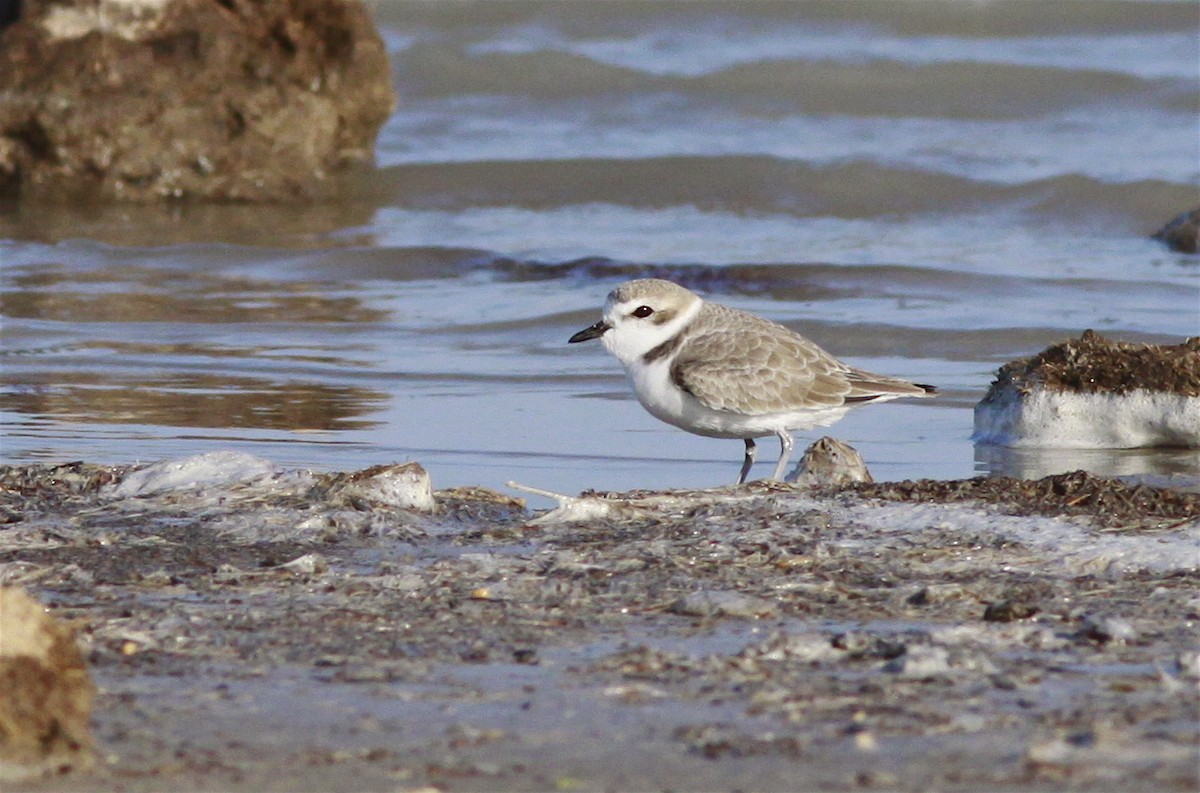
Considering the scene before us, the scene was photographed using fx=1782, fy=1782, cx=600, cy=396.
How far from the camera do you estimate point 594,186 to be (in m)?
15.3

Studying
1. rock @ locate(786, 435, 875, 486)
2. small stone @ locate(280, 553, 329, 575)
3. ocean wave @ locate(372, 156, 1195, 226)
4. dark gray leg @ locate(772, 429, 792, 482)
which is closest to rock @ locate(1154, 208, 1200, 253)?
ocean wave @ locate(372, 156, 1195, 226)

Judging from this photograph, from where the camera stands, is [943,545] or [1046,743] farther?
[943,545]

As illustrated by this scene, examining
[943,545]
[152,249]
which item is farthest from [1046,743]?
[152,249]

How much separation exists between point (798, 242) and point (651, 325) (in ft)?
23.3

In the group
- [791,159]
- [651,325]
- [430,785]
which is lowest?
[430,785]

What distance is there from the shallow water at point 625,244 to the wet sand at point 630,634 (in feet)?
4.16

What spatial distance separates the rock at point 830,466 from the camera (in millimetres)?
5656

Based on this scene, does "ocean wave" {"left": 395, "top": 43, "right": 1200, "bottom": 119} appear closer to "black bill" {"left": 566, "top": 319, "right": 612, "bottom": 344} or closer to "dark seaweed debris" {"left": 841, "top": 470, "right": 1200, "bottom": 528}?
"black bill" {"left": 566, "top": 319, "right": 612, "bottom": 344}

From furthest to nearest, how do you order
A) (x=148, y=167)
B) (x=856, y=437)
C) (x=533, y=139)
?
(x=533, y=139)
(x=148, y=167)
(x=856, y=437)

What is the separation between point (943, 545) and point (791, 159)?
36.7 feet

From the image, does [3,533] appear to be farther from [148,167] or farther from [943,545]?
[148,167]

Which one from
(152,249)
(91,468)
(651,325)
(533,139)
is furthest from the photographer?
(533,139)

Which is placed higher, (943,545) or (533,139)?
(533,139)

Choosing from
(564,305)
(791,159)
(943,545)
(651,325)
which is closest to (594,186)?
(791,159)
